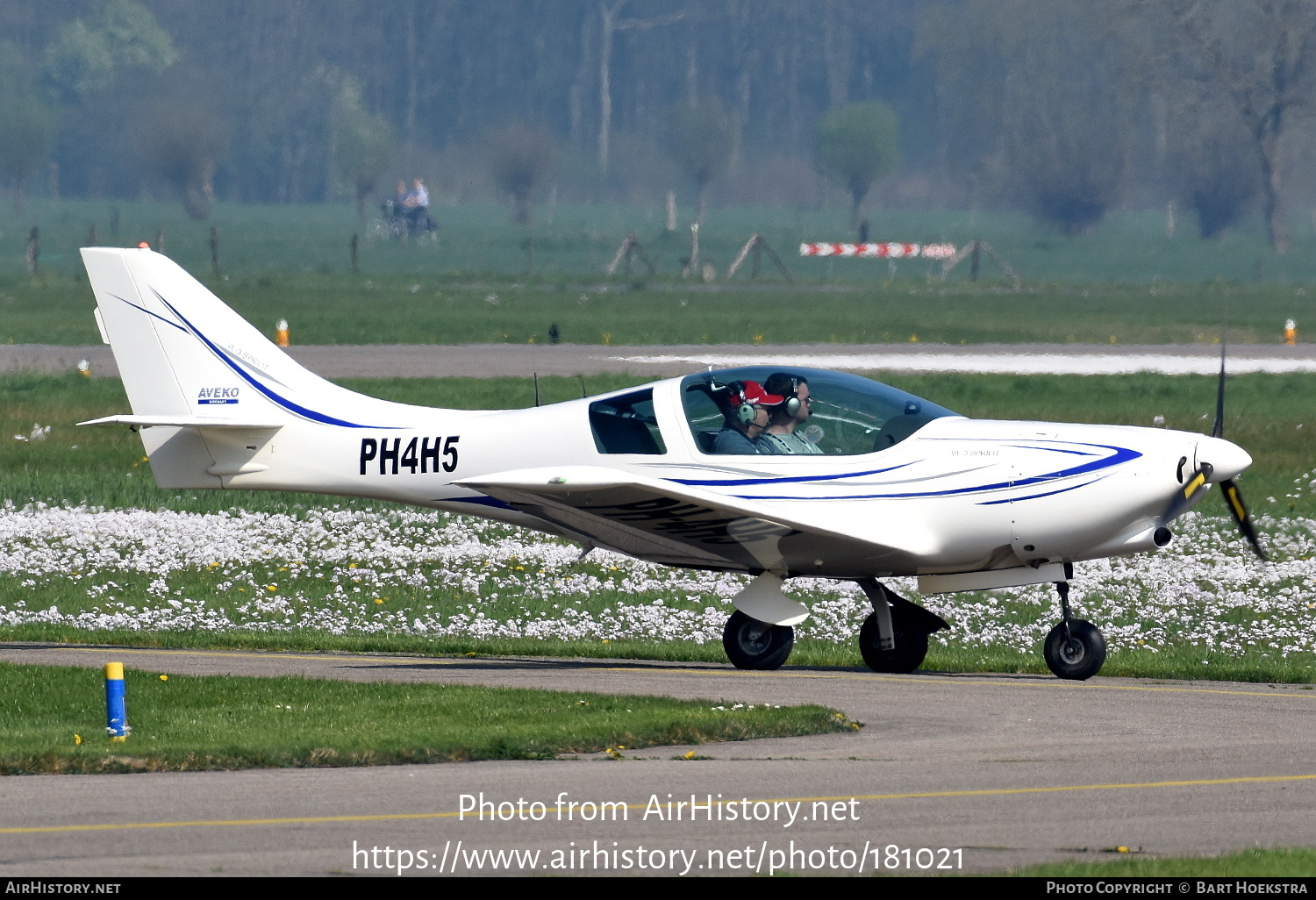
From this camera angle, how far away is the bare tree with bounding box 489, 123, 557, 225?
330ft

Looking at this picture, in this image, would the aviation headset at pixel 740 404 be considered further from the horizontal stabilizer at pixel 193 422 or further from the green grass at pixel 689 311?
the green grass at pixel 689 311

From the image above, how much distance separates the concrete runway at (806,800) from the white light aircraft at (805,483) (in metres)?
1.31

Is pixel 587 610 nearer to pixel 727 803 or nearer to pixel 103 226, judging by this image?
pixel 727 803

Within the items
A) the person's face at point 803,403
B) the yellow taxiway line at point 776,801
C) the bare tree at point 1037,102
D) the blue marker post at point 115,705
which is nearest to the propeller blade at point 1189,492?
the person's face at point 803,403

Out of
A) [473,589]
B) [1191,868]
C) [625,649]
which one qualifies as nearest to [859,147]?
[473,589]

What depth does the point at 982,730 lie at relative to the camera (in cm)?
1232

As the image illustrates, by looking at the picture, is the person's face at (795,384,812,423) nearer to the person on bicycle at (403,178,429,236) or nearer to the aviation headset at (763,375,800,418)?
the aviation headset at (763,375,800,418)

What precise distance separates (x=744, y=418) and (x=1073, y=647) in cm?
287

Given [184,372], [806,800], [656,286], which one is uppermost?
[184,372]

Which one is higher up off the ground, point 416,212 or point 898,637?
point 416,212

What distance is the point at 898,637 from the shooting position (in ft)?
51.2

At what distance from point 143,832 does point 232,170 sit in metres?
112

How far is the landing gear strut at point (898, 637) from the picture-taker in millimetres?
15508

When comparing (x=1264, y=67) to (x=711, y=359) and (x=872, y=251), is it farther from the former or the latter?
(x=711, y=359)
